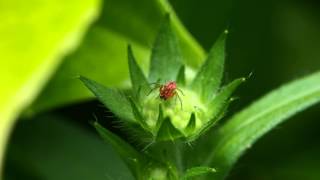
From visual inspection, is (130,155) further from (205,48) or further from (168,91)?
(205,48)

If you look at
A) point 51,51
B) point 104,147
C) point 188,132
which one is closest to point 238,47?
point 104,147

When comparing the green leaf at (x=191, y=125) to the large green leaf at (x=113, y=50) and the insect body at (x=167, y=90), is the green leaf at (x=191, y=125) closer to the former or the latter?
the insect body at (x=167, y=90)

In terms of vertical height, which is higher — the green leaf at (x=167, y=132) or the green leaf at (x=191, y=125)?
the green leaf at (x=191, y=125)

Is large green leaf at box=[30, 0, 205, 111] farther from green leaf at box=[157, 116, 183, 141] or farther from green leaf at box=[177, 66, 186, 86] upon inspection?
green leaf at box=[157, 116, 183, 141]

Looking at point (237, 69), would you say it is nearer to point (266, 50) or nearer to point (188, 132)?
point (266, 50)

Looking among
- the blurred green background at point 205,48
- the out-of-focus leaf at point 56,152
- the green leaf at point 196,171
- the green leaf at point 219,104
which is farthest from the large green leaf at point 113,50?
the green leaf at point 196,171

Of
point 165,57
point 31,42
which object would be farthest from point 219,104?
point 31,42

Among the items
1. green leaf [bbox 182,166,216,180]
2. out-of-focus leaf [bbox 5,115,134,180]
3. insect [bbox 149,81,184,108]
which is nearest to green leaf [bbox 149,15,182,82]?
insect [bbox 149,81,184,108]

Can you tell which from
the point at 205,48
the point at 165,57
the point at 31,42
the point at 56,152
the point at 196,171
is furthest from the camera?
the point at 205,48
